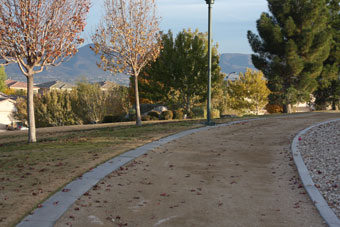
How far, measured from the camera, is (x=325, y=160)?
11.1 meters

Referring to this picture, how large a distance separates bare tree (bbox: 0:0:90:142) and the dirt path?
639cm

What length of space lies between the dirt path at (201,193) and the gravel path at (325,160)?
458 millimetres

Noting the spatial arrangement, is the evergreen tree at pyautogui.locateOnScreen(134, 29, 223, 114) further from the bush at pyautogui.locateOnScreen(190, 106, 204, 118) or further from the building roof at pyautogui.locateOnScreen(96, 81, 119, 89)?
the building roof at pyautogui.locateOnScreen(96, 81, 119, 89)

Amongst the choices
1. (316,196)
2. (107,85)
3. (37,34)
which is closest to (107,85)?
(107,85)

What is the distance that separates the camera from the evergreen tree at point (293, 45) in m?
38.0

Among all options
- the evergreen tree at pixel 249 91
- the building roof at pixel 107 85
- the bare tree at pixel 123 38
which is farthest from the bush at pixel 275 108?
the bare tree at pixel 123 38

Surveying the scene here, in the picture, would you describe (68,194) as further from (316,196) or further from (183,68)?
(183,68)

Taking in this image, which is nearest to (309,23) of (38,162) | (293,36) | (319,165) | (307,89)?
(293,36)

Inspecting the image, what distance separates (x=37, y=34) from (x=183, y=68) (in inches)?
1072

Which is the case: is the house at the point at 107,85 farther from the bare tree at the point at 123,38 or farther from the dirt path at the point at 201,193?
the dirt path at the point at 201,193

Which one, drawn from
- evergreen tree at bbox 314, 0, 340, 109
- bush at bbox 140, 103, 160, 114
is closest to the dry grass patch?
evergreen tree at bbox 314, 0, 340, 109

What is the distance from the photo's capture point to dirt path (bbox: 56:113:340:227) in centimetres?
639

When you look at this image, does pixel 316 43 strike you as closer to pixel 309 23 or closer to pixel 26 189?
pixel 309 23

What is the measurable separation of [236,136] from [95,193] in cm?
1108
